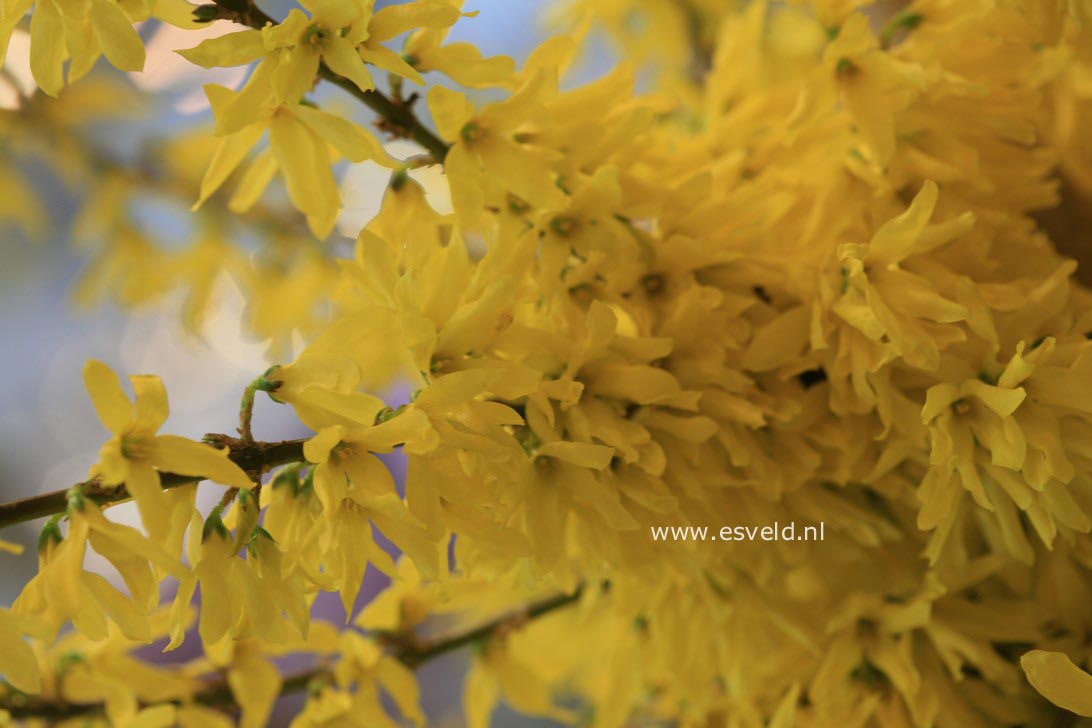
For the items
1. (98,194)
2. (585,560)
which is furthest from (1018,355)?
(98,194)

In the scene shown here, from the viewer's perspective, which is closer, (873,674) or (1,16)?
(1,16)

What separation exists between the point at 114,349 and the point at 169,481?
909 mm

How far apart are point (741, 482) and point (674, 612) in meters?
0.12

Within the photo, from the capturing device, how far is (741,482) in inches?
15.9

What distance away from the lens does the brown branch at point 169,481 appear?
0.32 m

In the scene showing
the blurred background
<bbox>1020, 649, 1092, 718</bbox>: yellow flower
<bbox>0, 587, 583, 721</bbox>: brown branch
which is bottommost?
<bbox>0, 587, 583, 721</bbox>: brown branch

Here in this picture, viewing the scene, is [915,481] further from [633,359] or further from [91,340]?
[91,340]

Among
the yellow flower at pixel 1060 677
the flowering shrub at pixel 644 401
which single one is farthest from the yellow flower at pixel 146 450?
the yellow flower at pixel 1060 677

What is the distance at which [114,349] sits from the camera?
3.78 feet

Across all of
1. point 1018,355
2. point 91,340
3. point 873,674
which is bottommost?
point 873,674

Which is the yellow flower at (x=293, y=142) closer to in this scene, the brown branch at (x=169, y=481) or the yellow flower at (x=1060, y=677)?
the brown branch at (x=169, y=481)

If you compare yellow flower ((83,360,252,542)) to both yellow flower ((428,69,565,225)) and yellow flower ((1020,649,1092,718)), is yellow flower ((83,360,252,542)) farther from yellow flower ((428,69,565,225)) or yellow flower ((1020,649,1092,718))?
yellow flower ((1020,649,1092,718))

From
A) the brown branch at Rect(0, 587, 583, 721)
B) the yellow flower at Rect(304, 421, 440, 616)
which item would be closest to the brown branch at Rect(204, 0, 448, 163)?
the yellow flower at Rect(304, 421, 440, 616)

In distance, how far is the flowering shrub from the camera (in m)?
0.34
